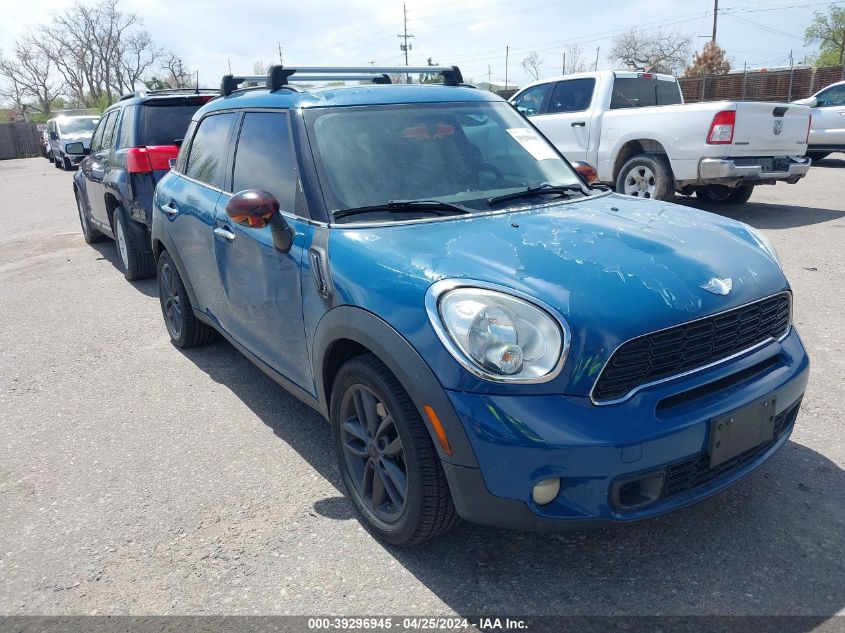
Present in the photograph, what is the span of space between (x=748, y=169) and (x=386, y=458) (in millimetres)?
7350

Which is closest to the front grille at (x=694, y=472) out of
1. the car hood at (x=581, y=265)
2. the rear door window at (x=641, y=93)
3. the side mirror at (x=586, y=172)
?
the car hood at (x=581, y=265)

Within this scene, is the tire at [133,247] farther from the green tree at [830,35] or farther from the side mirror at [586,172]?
the green tree at [830,35]

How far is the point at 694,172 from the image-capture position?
8.42m

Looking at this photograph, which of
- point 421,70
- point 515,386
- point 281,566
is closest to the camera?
point 515,386

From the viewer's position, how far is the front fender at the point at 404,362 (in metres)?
2.21

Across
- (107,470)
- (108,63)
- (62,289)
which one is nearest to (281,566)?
(107,470)

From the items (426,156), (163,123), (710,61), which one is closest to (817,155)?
(163,123)

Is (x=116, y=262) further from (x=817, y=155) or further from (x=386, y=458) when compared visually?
(x=817, y=155)

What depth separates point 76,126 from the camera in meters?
25.1

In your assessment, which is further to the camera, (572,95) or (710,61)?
(710,61)

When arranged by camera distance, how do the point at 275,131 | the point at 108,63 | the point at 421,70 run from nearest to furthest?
the point at 275,131 → the point at 421,70 → the point at 108,63

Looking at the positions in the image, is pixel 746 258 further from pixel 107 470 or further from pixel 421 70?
pixel 107 470

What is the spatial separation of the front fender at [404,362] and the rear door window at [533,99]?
819cm

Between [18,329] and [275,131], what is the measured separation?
12.9 feet
